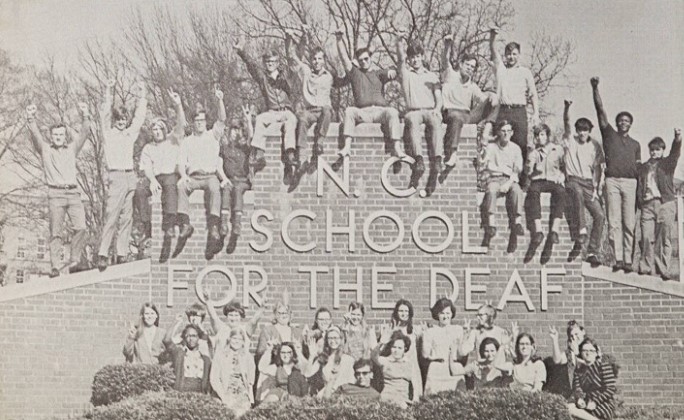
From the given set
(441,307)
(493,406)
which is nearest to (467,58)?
(441,307)

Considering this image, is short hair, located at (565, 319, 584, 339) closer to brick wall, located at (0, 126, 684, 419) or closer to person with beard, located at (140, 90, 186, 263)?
brick wall, located at (0, 126, 684, 419)

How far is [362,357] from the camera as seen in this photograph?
11.4m

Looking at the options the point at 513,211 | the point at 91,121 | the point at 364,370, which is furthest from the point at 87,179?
the point at 513,211

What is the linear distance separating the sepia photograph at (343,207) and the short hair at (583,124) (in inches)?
0.7

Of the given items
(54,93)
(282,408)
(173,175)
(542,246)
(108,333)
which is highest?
(54,93)

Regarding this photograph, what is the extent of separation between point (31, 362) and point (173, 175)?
2.45m

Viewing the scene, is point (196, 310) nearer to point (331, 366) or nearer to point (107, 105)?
point (331, 366)

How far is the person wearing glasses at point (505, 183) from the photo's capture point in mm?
11594

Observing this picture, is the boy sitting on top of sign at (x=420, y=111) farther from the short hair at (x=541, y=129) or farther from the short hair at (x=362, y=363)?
the short hair at (x=362, y=363)

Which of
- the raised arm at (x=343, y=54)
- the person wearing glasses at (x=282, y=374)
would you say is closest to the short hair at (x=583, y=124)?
the raised arm at (x=343, y=54)

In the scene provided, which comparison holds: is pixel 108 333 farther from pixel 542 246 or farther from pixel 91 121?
pixel 542 246

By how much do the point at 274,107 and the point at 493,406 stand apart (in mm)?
3832

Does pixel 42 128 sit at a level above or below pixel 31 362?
above

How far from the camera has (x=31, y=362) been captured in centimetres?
1153
